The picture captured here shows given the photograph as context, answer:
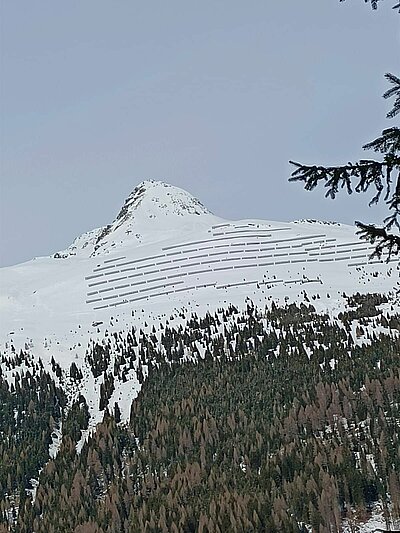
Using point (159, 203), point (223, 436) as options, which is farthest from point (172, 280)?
point (159, 203)

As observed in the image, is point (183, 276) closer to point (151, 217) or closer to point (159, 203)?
point (151, 217)

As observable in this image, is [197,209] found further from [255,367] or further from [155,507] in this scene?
[155,507]

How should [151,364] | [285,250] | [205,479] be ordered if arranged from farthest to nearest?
[285,250] < [151,364] < [205,479]

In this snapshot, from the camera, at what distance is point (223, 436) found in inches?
808

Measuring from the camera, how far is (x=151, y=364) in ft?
94.8

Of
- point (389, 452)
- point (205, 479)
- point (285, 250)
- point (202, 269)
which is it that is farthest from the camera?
point (285, 250)

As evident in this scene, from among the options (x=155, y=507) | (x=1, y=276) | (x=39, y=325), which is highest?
(x=1, y=276)

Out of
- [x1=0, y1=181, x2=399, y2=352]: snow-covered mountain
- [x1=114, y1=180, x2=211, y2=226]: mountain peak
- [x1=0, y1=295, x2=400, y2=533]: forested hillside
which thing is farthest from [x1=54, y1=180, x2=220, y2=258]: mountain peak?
[x1=0, y1=295, x2=400, y2=533]: forested hillside

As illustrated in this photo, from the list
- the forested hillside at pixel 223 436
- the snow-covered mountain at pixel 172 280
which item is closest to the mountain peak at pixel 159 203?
the snow-covered mountain at pixel 172 280

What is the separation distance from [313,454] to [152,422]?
8.27 metres

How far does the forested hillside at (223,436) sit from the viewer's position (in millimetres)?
14977

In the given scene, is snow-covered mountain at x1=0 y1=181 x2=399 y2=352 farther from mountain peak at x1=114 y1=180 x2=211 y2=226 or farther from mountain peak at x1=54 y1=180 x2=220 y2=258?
mountain peak at x1=114 y1=180 x2=211 y2=226

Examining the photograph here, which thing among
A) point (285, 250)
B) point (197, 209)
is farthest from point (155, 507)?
point (197, 209)

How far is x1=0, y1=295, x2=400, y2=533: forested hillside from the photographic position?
14977 mm
